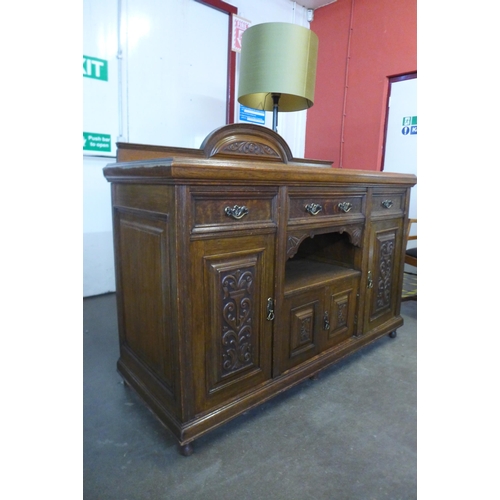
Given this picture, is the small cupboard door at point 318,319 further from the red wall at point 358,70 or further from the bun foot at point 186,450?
the red wall at point 358,70

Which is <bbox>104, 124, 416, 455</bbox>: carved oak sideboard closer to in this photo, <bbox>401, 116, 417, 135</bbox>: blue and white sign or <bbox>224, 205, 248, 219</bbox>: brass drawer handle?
<bbox>224, 205, 248, 219</bbox>: brass drawer handle

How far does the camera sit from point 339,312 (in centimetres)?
162

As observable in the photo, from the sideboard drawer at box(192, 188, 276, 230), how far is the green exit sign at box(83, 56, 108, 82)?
186cm

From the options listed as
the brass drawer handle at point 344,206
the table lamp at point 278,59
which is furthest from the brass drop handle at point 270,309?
the table lamp at point 278,59

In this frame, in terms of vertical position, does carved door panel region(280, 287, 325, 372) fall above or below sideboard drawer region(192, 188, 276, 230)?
below

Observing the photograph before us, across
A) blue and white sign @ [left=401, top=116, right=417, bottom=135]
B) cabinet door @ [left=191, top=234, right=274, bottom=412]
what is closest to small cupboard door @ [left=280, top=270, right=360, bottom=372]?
cabinet door @ [left=191, top=234, right=274, bottom=412]

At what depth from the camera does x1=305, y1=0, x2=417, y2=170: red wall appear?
2982 millimetres

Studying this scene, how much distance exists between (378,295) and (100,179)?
2.03 meters

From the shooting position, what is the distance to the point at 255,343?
1.26 meters

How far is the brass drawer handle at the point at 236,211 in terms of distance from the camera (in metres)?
1.08

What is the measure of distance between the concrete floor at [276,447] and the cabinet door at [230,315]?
18cm
